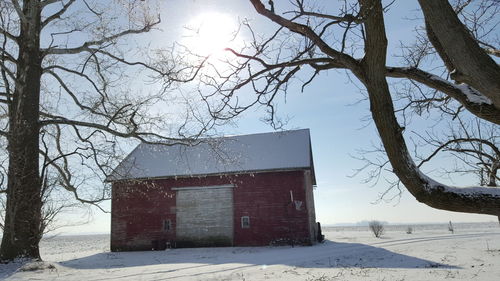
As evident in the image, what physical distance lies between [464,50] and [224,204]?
20639 mm

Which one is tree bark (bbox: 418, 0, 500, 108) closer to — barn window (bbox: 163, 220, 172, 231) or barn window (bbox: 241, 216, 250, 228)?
barn window (bbox: 241, 216, 250, 228)

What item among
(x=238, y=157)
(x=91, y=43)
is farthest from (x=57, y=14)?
(x=238, y=157)

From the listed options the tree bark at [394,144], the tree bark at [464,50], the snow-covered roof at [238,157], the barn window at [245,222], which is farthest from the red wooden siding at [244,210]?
the tree bark at [464,50]

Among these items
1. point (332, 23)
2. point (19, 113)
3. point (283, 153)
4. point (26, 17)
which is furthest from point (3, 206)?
point (283, 153)

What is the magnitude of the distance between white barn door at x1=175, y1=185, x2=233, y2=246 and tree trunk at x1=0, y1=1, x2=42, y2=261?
10.3 meters

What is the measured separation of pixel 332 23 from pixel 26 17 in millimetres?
13911

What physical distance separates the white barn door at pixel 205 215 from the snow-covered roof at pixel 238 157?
49.8 inches

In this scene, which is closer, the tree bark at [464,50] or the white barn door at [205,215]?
the tree bark at [464,50]

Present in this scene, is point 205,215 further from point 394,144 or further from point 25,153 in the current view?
point 394,144

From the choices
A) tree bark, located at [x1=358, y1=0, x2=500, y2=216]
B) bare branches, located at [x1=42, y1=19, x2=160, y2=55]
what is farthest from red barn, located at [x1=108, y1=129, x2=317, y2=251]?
tree bark, located at [x1=358, y1=0, x2=500, y2=216]

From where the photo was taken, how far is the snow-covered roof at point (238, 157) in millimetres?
23375

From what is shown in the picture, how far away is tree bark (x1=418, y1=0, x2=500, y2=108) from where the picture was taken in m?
3.86

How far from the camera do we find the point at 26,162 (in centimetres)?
1406

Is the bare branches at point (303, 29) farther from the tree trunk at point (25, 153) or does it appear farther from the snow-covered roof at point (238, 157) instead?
the snow-covered roof at point (238, 157)
